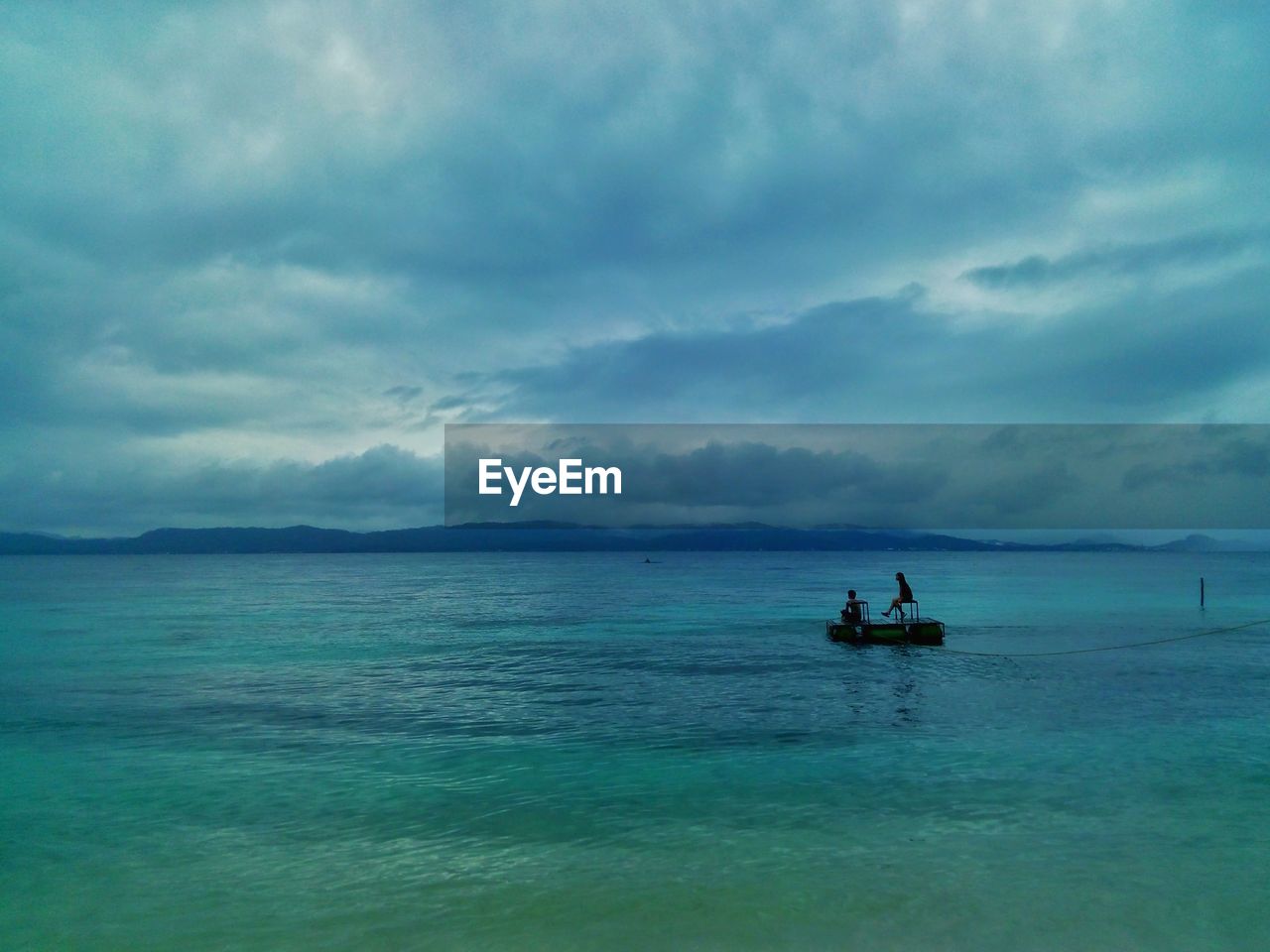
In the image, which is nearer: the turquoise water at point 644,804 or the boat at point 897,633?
the turquoise water at point 644,804

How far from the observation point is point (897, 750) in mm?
17797

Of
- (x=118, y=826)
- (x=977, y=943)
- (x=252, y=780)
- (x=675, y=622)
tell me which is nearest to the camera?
(x=977, y=943)

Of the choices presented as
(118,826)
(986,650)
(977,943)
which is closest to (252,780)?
(118,826)

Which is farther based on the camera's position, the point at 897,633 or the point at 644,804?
the point at 897,633

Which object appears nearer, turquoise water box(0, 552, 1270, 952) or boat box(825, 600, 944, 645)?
turquoise water box(0, 552, 1270, 952)

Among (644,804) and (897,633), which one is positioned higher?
(644,804)

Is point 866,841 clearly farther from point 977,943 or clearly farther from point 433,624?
point 433,624

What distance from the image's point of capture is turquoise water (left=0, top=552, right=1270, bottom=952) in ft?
32.9

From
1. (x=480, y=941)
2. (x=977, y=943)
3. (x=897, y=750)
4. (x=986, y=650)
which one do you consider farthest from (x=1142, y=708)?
(x=480, y=941)

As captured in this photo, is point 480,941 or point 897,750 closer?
point 480,941

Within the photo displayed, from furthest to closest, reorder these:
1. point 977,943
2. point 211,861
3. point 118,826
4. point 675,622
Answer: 1. point 675,622
2. point 118,826
3. point 211,861
4. point 977,943

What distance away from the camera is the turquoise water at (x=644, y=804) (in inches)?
395

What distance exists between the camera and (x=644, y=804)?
47.0 feet

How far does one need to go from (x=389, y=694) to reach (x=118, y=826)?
487 inches
